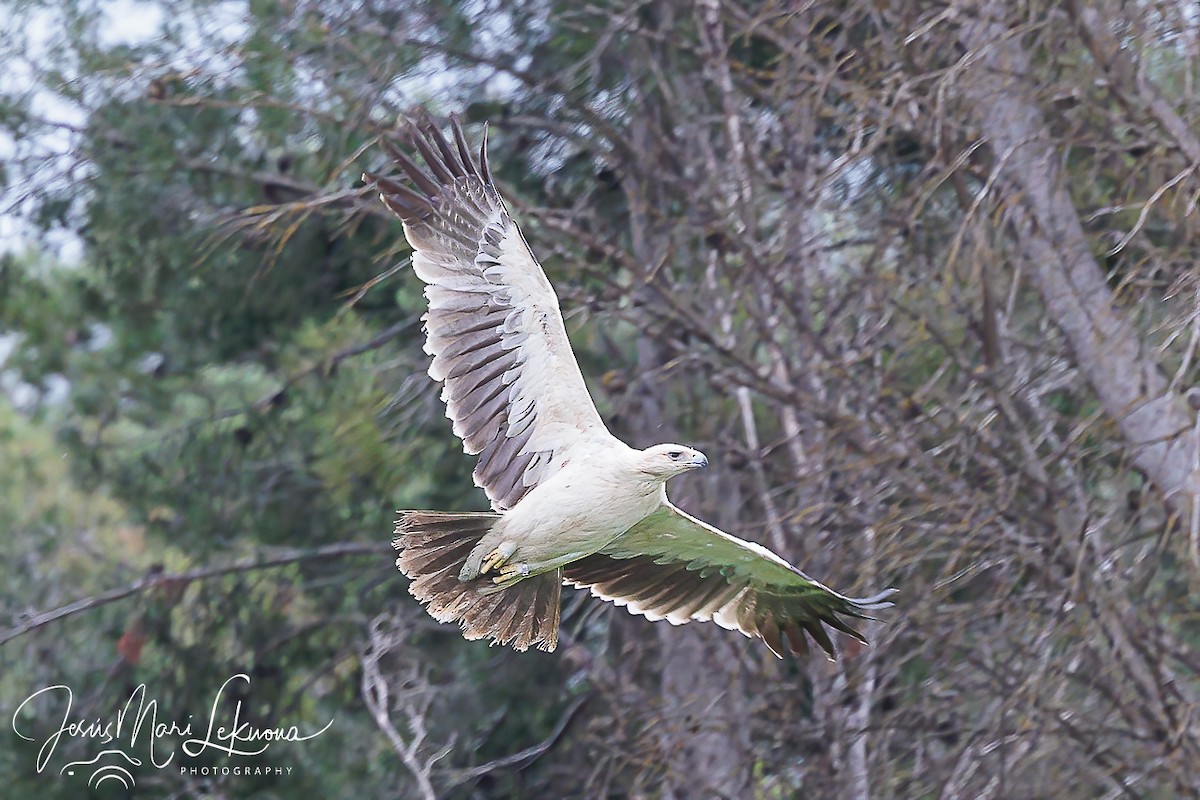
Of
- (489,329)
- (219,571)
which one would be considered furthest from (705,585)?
(219,571)

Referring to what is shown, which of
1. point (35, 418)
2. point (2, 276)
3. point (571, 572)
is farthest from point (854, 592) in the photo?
point (35, 418)

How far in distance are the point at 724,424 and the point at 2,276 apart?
5.00 meters

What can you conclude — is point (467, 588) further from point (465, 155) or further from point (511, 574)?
point (465, 155)

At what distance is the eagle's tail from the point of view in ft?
18.3

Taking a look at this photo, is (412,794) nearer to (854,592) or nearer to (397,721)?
(397,721)

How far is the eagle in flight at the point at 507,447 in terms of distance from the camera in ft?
17.7

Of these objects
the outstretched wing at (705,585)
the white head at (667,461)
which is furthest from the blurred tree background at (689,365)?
the white head at (667,461)

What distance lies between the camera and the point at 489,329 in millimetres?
5562

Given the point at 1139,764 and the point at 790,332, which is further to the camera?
the point at 790,332

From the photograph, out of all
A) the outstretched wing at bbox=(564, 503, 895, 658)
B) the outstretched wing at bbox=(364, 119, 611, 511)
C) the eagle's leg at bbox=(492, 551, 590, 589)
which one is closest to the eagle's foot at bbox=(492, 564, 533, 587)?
the eagle's leg at bbox=(492, 551, 590, 589)

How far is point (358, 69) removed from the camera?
25.9 feet

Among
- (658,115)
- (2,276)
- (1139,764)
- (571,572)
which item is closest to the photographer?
(571,572)

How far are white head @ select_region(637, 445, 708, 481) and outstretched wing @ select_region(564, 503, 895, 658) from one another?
506 millimetres

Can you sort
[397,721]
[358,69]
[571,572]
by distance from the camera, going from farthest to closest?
[397,721] < [358,69] < [571,572]
